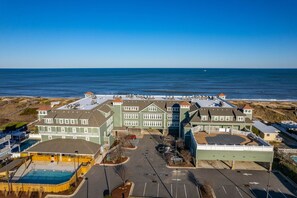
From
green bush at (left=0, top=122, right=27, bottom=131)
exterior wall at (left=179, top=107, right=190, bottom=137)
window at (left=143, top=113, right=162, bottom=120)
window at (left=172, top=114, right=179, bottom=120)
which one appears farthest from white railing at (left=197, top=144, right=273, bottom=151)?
green bush at (left=0, top=122, right=27, bottom=131)

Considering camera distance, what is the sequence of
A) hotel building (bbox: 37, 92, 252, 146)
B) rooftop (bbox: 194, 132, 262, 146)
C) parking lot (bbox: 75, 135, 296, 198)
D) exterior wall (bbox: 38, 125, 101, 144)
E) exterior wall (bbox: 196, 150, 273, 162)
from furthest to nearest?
1. hotel building (bbox: 37, 92, 252, 146)
2. exterior wall (bbox: 38, 125, 101, 144)
3. rooftop (bbox: 194, 132, 262, 146)
4. exterior wall (bbox: 196, 150, 273, 162)
5. parking lot (bbox: 75, 135, 296, 198)

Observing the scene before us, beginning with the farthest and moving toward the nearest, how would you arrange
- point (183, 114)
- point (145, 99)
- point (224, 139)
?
point (145, 99), point (183, 114), point (224, 139)

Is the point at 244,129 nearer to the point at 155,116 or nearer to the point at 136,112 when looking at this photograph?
the point at 155,116

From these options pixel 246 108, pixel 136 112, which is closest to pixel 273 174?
pixel 246 108

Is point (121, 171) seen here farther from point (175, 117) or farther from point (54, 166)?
point (175, 117)

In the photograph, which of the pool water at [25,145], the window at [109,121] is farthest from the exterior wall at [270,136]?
the pool water at [25,145]

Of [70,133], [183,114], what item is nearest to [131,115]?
[183,114]

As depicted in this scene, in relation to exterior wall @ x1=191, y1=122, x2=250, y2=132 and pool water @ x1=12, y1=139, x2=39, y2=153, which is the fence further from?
exterior wall @ x1=191, y1=122, x2=250, y2=132
